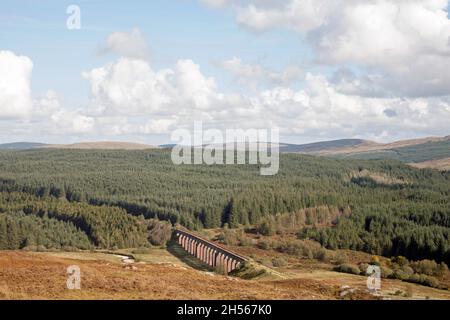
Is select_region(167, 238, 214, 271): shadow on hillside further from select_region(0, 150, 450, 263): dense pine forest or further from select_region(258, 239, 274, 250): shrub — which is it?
select_region(258, 239, 274, 250): shrub

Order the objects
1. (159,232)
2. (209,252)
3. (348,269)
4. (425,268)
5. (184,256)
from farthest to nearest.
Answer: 1. (159,232)
2. (184,256)
3. (209,252)
4. (425,268)
5. (348,269)

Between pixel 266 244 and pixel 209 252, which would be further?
pixel 266 244

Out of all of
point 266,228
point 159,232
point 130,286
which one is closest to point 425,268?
point 266,228

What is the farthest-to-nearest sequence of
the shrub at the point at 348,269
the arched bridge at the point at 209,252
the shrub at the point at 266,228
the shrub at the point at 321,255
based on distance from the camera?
the shrub at the point at 266,228 → the shrub at the point at 321,255 → the arched bridge at the point at 209,252 → the shrub at the point at 348,269

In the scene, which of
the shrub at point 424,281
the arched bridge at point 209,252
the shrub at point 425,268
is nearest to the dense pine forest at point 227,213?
the arched bridge at point 209,252

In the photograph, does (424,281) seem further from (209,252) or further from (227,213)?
(227,213)

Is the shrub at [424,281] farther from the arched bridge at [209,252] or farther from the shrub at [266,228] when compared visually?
the shrub at [266,228]
